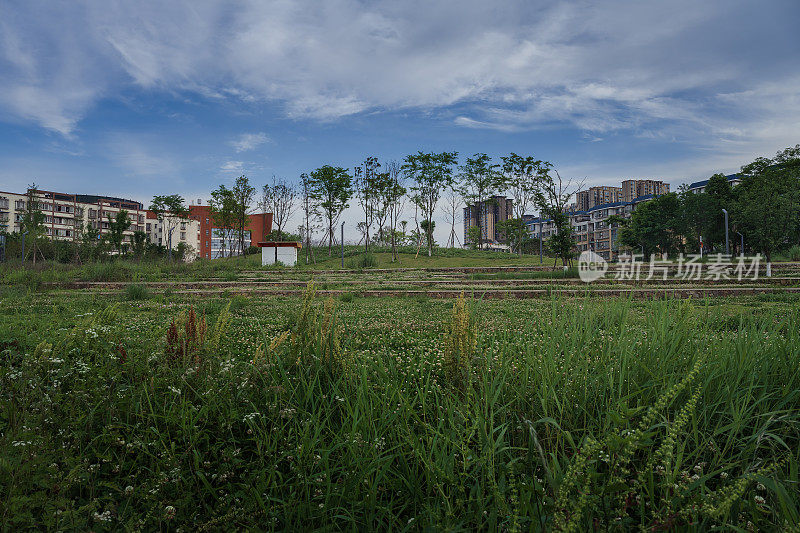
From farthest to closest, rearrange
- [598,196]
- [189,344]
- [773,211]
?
[598,196] → [773,211] → [189,344]

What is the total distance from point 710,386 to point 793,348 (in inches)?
30.4

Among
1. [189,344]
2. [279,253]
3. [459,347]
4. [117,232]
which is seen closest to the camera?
[459,347]

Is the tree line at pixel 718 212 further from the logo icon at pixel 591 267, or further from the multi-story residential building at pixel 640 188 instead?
the multi-story residential building at pixel 640 188

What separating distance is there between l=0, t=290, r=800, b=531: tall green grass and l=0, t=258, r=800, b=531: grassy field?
0.01m

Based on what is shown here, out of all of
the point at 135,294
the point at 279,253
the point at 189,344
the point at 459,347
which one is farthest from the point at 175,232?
the point at 459,347

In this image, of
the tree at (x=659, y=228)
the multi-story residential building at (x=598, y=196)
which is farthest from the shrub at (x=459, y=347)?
the multi-story residential building at (x=598, y=196)

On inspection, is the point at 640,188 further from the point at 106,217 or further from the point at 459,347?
the point at 459,347

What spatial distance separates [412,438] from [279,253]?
90.2 ft

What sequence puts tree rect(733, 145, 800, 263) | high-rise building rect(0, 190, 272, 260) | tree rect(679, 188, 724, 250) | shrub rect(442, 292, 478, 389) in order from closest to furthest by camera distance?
1. shrub rect(442, 292, 478, 389)
2. tree rect(733, 145, 800, 263)
3. tree rect(679, 188, 724, 250)
4. high-rise building rect(0, 190, 272, 260)

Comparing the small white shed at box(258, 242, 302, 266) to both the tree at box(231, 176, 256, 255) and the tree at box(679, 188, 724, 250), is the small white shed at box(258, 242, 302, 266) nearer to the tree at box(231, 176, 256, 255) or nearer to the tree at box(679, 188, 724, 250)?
the tree at box(231, 176, 256, 255)

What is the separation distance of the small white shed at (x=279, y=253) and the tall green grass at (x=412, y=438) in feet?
84.2

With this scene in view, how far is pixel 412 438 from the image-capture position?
1.80m

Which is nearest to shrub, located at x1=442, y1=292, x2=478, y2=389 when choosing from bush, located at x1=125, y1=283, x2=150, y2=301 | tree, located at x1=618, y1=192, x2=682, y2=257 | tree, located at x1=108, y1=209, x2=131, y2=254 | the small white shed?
bush, located at x1=125, y1=283, x2=150, y2=301

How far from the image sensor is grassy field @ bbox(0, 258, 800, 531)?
4.97 ft
